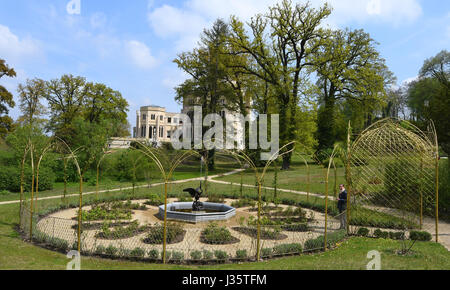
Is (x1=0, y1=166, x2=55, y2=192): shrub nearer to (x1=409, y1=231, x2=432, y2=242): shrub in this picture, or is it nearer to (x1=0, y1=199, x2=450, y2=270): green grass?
(x1=0, y1=199, x2=450, y2=270): green grass

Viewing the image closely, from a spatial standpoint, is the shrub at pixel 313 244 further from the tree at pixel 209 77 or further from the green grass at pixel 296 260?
the tree at pixel 209 77

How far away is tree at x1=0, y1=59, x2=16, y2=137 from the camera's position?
32156 millimetres

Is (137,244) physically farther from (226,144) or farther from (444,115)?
(226,144)

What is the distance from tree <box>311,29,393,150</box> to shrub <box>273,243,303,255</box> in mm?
24150

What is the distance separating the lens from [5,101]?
110 ft

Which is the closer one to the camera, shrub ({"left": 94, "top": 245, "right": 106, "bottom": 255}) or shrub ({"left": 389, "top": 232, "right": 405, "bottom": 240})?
shrub ({"left": 94, "top": 245, "right": 106, "bottom": 255})

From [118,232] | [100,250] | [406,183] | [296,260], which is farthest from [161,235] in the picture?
[406,183]

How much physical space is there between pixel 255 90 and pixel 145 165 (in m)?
17.1

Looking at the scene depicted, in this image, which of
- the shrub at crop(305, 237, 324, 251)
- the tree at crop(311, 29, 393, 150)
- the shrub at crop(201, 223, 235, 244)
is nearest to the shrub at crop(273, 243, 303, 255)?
the shrub at crop(305, 237, 324, 251)

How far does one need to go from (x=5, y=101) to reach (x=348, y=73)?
36550 millimetres

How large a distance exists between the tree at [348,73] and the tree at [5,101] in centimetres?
3209

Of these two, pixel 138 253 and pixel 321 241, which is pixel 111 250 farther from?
pixel 321 241

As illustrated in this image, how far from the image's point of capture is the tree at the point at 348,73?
29516 millimetres

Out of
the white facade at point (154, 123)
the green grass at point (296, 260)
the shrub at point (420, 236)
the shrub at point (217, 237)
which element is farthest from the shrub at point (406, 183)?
the white facade at point (154, 123)
